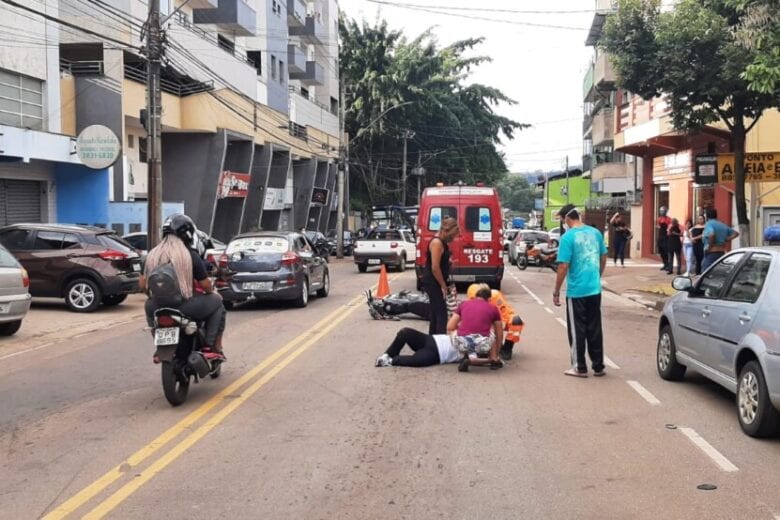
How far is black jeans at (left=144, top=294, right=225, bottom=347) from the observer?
7.93 meters

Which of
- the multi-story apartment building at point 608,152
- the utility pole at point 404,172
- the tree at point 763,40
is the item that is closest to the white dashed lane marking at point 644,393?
the tree at point 763,40

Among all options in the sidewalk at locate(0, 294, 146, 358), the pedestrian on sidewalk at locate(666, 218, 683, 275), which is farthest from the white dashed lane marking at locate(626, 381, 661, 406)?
the pedestrian on sidewalk at locate(666, 218, 683, 275)

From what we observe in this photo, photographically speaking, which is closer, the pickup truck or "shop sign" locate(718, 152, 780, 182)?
"shop sign" locate(718, 152, 780, 182)

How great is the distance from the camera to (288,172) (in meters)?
46.8

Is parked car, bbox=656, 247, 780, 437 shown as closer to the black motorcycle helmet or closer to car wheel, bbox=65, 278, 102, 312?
the black motorcycle helmet

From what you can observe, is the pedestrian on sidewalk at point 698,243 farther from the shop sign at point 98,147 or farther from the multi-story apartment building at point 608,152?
the shop sign at point 98,147

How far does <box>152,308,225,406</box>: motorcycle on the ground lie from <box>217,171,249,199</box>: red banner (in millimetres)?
26579

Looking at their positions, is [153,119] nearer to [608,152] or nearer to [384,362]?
[384,362]

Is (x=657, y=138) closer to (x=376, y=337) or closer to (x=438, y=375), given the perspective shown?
(x=376, y=337)

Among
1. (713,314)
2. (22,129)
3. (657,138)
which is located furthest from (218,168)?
(713,314)

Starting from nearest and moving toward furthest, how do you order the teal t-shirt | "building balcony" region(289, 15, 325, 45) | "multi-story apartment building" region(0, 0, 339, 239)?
the teal t-shirt → "multi-story apartment building" region(0, 0, 339, 239) → "building balcony" region(289, 15, 325, 45)

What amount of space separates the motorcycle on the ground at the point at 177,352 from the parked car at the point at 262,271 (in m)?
7.97

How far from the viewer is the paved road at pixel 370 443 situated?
199 inches

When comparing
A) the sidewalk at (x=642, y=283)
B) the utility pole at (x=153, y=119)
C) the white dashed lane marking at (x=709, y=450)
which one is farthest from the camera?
the sidewalk at (x=642, y=283)
